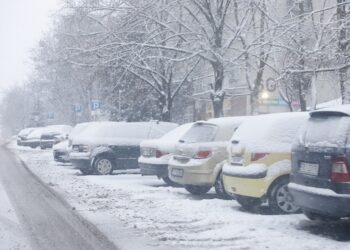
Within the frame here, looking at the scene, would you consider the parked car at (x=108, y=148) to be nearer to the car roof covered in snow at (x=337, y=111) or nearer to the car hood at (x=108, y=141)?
the car hood at (x=108, y=141)

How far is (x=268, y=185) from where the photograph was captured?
8.91 metres

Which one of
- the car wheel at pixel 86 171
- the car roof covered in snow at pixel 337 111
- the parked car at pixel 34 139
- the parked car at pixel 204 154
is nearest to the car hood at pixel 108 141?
the car wheel at pixel 86 171

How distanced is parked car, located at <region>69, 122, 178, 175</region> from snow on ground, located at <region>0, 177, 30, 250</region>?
638 cm

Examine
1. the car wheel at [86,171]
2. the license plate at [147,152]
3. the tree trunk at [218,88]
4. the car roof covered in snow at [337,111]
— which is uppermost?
the tree trunk at [218,88]

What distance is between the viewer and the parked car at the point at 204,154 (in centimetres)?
1096

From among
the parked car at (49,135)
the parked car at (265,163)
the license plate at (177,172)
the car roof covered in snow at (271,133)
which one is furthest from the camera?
the parked car at (49,135)

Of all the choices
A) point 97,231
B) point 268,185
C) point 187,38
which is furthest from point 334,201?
point 187,38

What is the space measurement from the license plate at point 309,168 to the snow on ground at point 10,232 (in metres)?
3.91

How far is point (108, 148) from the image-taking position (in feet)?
56.4

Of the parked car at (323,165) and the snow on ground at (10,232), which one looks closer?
the parked car at (323,165)

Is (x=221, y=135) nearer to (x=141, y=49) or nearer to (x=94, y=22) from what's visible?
(x=141, y=49)

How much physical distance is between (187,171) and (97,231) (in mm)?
3488

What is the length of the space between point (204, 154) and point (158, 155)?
2.84 meters

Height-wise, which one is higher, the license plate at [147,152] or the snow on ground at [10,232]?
the license plate at [147,152]
